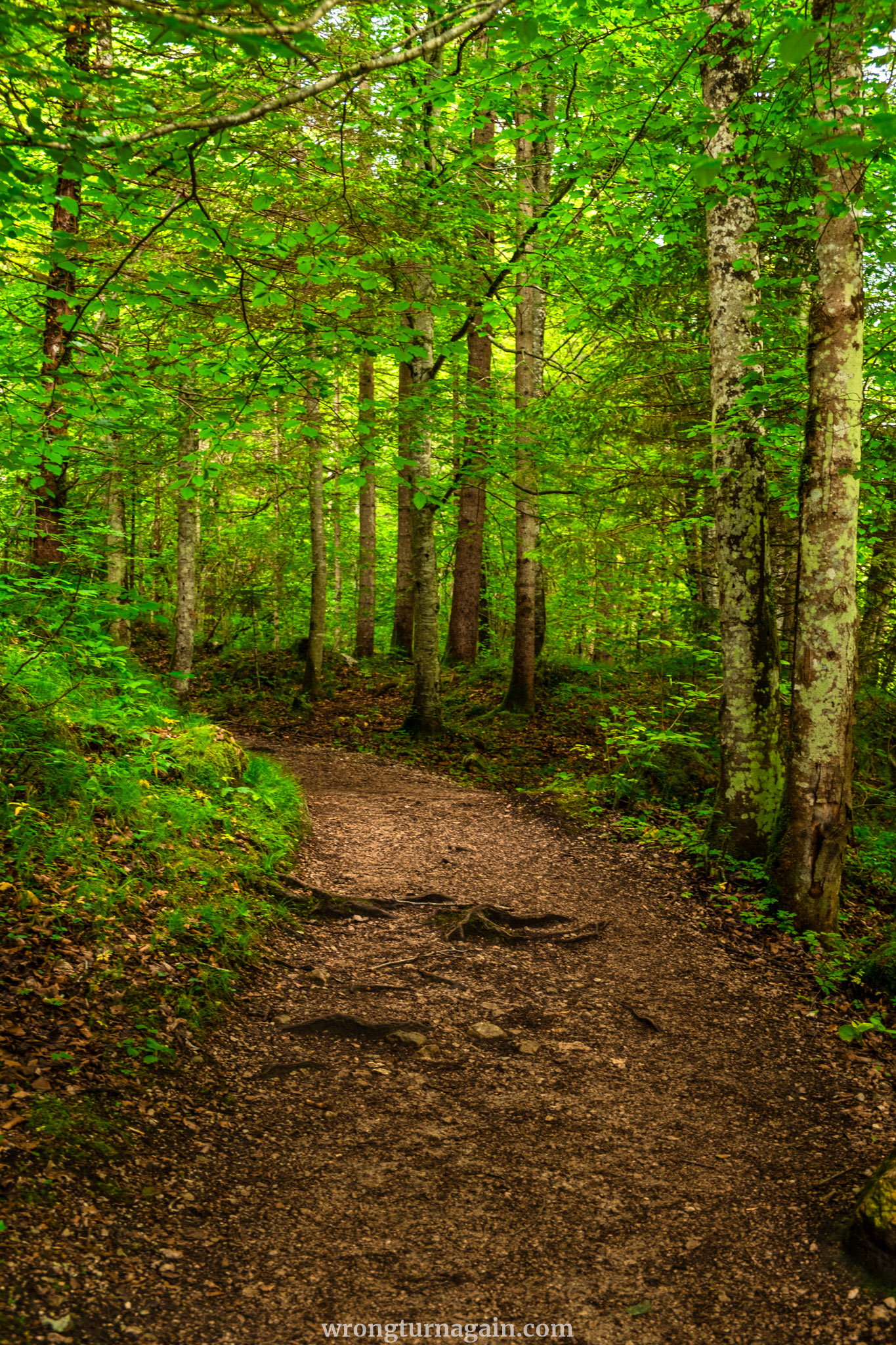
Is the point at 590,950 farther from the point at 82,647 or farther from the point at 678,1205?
the point at 82,647

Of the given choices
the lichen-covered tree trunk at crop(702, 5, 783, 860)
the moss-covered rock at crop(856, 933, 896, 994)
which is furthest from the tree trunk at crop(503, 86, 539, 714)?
the moss-covered rock at crop(856, 933, 896, 994)

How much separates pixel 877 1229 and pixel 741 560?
5507 millimetres

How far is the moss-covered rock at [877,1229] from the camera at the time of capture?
3020 mm

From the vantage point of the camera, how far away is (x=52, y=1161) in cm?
311

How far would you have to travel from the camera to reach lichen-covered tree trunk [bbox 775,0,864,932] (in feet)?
20.3

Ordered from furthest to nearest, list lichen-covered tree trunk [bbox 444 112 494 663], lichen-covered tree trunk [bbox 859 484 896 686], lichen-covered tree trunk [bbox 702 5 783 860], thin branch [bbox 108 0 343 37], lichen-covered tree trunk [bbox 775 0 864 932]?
lichen-covered tree trunk [bbox 444 112 494 663] → lichen-covered tree trunk [bbox 859 484 896 686] → lichen-covered tree trunk [bbox 702 5 783 860] → lichen-covered tree trunk [bbox 775 0 864 932] → thin branch [bbox 108 0 343 37]

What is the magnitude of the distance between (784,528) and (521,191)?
5650 millimetres

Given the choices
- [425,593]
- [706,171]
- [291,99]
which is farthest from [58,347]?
[425,593]

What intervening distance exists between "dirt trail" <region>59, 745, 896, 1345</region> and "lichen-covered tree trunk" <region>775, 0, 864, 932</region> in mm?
1127

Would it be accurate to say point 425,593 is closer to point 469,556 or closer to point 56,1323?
point 469,556

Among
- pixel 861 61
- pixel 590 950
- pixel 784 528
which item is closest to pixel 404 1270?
pixel 590 950

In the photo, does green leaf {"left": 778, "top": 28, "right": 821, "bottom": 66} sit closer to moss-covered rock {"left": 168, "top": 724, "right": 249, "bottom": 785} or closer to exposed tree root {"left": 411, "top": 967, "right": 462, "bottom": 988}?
exposed tree root {"left": 411, "top": 967, "right": 462, "bottom": 988}

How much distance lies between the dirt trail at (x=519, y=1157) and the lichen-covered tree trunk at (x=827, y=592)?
1.13 m

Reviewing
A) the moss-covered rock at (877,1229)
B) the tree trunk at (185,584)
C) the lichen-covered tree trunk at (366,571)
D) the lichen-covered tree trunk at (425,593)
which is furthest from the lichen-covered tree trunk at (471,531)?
the moss-covered rock at (877,1229)
